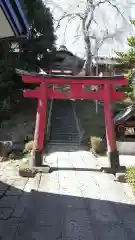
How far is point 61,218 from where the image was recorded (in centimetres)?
688

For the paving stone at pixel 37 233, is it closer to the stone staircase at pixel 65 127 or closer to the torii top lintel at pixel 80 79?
the torii top lintel at pixel 80 79

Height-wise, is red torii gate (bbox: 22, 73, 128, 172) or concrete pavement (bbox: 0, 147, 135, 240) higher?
red torii gate (bbox: 22, 73, 128, 172)

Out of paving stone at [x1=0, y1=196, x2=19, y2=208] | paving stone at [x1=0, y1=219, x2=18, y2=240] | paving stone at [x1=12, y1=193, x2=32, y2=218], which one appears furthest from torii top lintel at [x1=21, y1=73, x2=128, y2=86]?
paving stone at [x1=0, y1=219, x2=18, y2=240]

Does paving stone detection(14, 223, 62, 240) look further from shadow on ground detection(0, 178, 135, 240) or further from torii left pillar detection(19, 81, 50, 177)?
torii left pillar detection(19, 81, 50, 177)

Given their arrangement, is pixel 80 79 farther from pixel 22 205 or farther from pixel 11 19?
pixel 11 19

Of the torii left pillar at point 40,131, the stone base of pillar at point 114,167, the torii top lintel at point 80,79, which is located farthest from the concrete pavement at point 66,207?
the torii top lintel at point 80,79

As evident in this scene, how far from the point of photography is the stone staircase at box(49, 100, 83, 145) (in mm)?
22105

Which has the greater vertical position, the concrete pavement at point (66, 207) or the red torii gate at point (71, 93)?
the red torii gate at point (71, 93)

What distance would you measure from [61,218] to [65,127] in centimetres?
1792

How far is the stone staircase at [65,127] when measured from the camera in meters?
22.1

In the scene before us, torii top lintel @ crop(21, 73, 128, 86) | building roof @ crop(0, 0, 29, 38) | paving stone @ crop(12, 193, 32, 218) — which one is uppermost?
torii top lintel @ crop(21, 73, 128, 86)

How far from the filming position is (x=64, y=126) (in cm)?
2502

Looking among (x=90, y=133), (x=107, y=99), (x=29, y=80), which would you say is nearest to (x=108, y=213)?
(x=107, y=99)

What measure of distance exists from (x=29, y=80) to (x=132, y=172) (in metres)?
6.68
